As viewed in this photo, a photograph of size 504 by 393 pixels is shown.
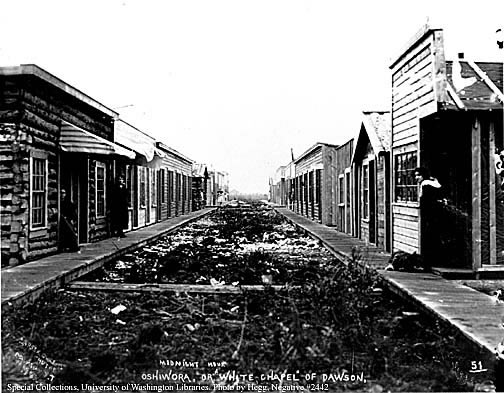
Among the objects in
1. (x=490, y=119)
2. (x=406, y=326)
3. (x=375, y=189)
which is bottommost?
(x=406, y=326)

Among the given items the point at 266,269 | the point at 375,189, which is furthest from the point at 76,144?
the point at 375,189

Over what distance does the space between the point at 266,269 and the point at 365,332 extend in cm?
577

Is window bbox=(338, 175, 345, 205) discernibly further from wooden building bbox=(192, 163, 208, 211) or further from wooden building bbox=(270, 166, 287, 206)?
wooden building bbox=(270, 166, 287, 206)

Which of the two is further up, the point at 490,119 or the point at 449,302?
the point at 490,119

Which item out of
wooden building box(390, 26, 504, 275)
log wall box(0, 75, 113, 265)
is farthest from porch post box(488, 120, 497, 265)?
log wall box(0, 75, 113, 265)

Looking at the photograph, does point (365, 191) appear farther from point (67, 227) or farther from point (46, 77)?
point (46, 77)

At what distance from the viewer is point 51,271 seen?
35.0 feet

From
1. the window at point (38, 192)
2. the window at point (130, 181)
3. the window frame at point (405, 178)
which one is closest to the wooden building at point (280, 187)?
the window at point (130, 181)

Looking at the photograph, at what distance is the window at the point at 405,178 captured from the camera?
1207 centimetres

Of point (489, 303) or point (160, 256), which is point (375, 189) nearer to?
point (160, 256)

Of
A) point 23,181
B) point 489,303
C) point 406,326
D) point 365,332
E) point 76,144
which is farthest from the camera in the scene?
point 76,144

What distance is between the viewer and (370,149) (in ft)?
57.0

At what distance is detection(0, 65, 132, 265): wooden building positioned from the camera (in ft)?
38.9

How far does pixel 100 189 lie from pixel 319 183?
1451cm
